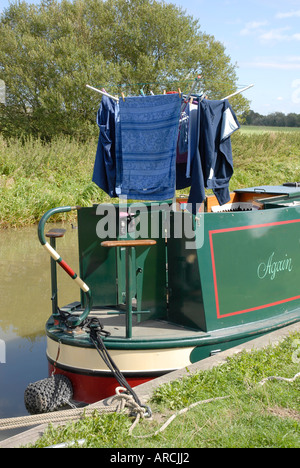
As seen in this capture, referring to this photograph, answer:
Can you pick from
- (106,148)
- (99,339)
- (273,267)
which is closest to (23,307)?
(106,148)

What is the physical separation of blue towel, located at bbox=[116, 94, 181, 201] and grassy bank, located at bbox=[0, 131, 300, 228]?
742 cm

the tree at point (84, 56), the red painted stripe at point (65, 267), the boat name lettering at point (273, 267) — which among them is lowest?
the boat name lettering at point (273, 267)

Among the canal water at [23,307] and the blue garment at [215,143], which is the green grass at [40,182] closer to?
the canal water at [23,307]

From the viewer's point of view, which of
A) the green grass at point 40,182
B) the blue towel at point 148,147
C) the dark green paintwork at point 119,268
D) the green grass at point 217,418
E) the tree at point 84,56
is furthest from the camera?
the tree at point 84,56

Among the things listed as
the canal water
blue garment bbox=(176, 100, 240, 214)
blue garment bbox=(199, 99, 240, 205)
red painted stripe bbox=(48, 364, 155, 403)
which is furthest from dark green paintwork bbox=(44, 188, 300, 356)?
the canal water

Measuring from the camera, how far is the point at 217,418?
10.6ft

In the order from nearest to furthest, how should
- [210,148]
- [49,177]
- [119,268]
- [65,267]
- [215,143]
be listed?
[65,267], [119,268], [210,148], [215,143], [49,177]

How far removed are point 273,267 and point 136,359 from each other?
1663 millimetres

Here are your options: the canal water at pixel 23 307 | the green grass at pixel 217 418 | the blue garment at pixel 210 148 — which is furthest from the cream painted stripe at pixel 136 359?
the blue garment at pixel 210 148

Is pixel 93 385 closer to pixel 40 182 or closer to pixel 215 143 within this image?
pixel 215 143

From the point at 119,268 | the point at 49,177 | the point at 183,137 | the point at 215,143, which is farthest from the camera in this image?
the point at 49,177

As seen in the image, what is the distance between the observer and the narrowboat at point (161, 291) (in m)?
4.32

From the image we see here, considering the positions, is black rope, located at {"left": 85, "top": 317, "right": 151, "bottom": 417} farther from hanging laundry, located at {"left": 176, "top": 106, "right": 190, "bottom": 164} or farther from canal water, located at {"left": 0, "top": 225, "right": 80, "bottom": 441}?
hanging laundry, located at {"left": 176, "top": 106, "right": 190, "bottom": 164}

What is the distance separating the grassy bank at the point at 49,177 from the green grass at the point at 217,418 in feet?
30.9
